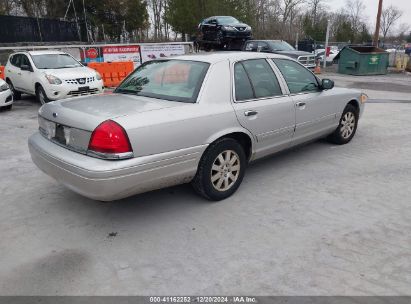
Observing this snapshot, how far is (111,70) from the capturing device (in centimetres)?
1331

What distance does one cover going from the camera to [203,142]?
3.61 m

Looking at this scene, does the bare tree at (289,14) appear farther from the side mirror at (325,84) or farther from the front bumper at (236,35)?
the side mirror at (325,84)

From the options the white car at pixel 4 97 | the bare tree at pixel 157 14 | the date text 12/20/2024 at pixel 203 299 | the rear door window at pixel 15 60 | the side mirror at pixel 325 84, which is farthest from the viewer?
the bare tree at pixel 157 14

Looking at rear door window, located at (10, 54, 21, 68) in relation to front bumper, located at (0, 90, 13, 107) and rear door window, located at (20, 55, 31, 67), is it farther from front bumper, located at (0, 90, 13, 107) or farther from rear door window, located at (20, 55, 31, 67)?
front bumper, located at (0, 90, 13, 107)

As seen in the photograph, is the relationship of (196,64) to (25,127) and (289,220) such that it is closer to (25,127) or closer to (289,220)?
(289,220)

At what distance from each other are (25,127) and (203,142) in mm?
5419

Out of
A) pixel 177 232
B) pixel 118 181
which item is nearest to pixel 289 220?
pixel 177 232

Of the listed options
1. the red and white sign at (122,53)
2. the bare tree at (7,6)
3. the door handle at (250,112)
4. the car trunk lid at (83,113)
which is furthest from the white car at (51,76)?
the bare tree at (7,6)

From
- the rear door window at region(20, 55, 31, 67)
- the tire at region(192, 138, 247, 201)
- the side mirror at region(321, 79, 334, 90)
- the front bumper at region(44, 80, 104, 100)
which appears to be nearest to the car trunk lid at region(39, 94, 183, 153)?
the tire at region(192, 138, 247, 201)

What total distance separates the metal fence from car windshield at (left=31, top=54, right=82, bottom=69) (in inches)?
519

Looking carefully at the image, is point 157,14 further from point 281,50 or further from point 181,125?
Answer: point 181,125

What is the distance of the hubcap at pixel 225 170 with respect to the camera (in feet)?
12.7

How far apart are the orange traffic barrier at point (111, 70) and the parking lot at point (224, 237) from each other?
8.63 meters

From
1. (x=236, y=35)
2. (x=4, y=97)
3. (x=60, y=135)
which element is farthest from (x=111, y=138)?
(x=236, y=35)
